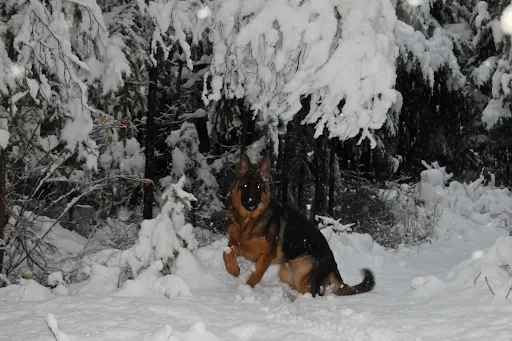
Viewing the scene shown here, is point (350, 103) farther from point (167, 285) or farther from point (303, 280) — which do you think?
point (167, 285)

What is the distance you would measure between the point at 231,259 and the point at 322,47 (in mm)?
2671

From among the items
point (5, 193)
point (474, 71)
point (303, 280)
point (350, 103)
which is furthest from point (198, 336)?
point (474, 71)

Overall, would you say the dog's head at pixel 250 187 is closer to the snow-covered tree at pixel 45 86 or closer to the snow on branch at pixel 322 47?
the snow on branch at pixel 322 47

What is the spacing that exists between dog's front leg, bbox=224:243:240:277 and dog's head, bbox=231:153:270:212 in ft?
1.71

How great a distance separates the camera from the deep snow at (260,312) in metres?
3.10

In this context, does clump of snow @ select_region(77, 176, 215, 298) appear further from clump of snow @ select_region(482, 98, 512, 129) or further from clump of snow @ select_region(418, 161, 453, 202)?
clump of snow @ select_region(482, 98, 512, 129)

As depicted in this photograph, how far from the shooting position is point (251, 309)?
4105 mm

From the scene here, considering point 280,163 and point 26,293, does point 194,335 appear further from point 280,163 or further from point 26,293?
point 280,163

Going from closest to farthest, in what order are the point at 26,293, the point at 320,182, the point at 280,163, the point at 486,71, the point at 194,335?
the point at 194,335
the point at 26,293
the point at 320,182
the point at 280,163
the point at 486,71

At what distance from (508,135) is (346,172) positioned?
7.04 meters

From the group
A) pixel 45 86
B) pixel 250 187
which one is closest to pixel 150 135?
pixel 45 86

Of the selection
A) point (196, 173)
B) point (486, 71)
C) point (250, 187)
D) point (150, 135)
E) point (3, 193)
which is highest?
point (486, 71)

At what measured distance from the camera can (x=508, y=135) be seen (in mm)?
16875

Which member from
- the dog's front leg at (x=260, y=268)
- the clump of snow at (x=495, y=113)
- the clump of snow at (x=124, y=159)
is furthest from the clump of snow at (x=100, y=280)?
the clump of snow at (x=495, y=113)
